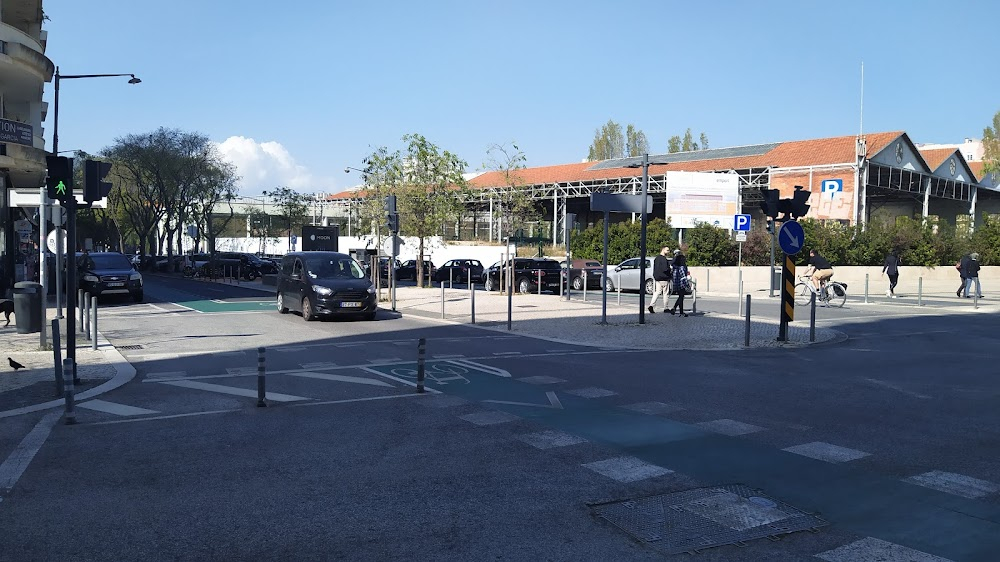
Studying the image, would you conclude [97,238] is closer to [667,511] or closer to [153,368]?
[153,368]

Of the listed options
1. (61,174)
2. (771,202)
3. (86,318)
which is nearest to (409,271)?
(86,318)

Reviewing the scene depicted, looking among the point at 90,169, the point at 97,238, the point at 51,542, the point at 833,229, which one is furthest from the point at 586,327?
the point at 97,238

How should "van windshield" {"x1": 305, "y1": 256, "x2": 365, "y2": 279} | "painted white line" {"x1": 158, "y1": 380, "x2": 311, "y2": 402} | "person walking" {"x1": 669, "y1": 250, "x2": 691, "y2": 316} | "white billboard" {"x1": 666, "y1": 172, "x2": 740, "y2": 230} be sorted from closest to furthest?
1. "painted white line" {"x1": 158, "y1": 380, "x2": 311, "y2": 402}
2. "van windshield" {"x1": 305, "y1": 256, "x2": 365, "y2": 279}
3. "person walking" {"x1": 669, "y1": 250, "x2": 691, "y2": 316}
4. "white billboard" {"x1": 666, "y1": 172, "x2": 740, "y2": 230}

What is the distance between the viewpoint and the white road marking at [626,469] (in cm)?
655

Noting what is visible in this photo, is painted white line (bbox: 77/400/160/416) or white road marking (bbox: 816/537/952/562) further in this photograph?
painted white line (bbox: 77/400/160/416)

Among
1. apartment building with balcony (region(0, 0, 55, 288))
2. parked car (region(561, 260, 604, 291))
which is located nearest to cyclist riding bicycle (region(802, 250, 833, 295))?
parked car (region(561, 260, 604, 291))

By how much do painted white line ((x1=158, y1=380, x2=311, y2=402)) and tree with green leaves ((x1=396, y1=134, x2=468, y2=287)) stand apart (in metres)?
24.6

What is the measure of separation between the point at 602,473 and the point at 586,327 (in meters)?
12.3

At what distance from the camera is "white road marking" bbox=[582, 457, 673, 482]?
21.5 ft

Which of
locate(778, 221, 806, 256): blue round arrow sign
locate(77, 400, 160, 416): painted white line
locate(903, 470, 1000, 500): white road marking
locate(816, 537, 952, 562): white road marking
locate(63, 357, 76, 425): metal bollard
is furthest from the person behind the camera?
locate(778, 221, 806, 256): blue round arrow sign

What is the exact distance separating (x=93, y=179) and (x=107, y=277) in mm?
18693

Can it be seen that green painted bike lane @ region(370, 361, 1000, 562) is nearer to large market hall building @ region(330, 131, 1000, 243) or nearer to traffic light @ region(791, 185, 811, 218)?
traffic light @ region(791, 185, 811, 218)

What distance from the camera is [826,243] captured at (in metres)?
40.4

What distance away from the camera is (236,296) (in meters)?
31.4
